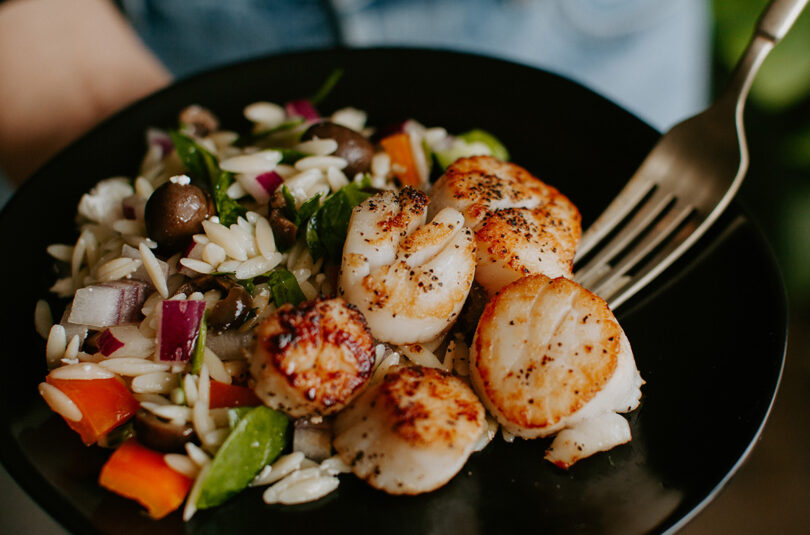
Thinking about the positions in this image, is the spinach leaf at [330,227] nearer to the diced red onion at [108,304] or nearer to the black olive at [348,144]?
the black olive at [348,144]

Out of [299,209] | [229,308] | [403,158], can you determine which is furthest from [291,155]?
[229,308]

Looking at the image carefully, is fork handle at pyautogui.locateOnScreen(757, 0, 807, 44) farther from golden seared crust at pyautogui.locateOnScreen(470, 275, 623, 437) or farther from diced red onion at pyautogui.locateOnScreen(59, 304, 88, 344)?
diced red onion at pyautogui.locateOnScreen(59, 304, 88, 344)

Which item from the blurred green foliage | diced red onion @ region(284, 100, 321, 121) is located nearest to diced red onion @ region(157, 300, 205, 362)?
diced red onion @ region(284, 100, 321, 121)

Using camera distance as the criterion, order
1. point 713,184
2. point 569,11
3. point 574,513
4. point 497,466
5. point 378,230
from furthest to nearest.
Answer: point 569,11 < point 713,184 < point 378,230 < point 497,466 < point 574,513

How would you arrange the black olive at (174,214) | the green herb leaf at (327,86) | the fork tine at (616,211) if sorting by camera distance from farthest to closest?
1. the green herb leaf at (327,86)
2. the fork tine at (616,211)
3. the black olive at (174,214)

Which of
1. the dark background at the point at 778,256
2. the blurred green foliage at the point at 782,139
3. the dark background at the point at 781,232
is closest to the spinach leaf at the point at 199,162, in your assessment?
the dark background at the point at 778,256

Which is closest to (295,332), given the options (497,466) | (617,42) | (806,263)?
(497,466)

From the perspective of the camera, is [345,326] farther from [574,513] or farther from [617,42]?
[617,42]
